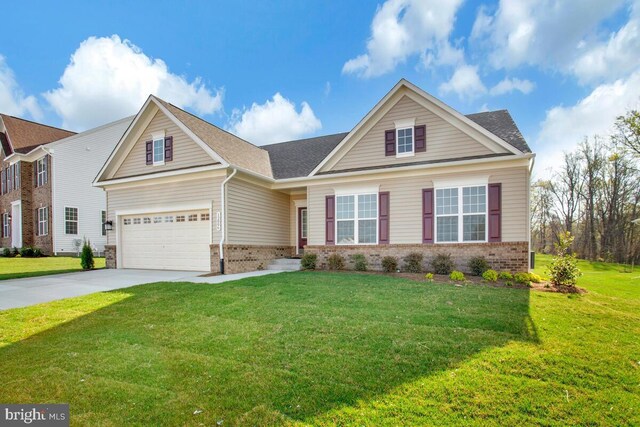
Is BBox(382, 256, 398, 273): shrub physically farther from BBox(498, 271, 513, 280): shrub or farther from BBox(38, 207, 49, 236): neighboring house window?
BBox(38, 207, 49, 236): neighboring house window

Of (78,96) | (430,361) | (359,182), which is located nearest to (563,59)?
(359,182)

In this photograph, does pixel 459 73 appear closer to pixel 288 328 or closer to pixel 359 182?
pixel 359 182

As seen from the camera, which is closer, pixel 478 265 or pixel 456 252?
pixel 478 265

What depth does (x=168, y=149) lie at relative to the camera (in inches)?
549

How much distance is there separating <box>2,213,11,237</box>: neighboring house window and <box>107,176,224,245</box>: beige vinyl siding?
16.0m

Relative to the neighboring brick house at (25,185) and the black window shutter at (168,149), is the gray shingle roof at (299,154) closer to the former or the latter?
the black window shutter at (168,149)

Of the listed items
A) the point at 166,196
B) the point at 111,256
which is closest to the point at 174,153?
the point at 166,196

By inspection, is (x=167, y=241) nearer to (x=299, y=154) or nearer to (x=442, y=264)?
(x=299, y=154)

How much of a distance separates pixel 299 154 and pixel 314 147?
967 millimetres

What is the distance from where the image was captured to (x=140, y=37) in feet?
48.8

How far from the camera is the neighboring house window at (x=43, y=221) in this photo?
2108cm

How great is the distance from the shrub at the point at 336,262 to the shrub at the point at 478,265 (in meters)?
4.55

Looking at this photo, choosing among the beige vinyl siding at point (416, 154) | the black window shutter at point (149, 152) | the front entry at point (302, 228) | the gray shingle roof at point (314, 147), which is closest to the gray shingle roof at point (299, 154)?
the gray shingle roof at point (314, 147)

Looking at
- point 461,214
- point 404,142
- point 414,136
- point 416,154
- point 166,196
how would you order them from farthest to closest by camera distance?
point 166,196 < point 404,142 < point 414,136 < point 416,154 < point 461,214
